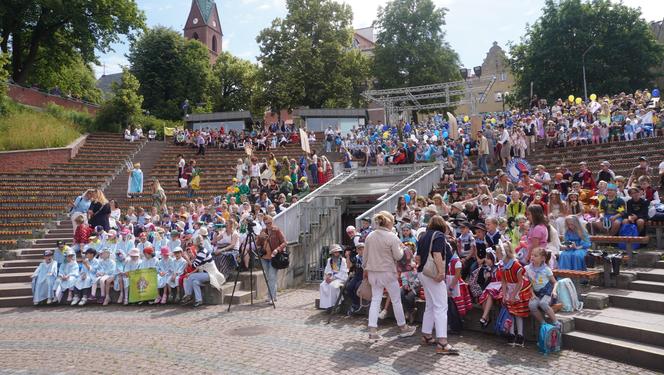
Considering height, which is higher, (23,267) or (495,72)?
(495,72)

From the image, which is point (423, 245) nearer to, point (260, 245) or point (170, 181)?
point (260, 245)

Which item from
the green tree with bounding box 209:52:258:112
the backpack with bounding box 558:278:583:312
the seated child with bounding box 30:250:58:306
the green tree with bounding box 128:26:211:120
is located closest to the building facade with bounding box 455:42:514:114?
the green tree with bounding box 209:52:258:112

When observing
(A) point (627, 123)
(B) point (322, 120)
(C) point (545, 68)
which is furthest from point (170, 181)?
(C) point (545, 68)

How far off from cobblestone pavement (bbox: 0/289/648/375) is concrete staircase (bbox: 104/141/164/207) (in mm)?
11910

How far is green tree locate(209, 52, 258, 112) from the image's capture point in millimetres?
62372

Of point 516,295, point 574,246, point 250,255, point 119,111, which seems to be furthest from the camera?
point 119,111

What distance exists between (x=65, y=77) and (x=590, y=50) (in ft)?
144

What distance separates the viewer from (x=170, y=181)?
2450cm

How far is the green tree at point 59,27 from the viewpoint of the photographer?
116 ft

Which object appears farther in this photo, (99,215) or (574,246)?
(99,215)

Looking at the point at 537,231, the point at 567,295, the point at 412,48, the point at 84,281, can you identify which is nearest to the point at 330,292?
the point at 537,231

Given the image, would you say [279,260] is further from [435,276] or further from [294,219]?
[435,276]

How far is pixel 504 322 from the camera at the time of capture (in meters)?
7.43

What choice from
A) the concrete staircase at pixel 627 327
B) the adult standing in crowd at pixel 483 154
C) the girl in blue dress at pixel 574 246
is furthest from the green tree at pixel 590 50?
the concrete staircase at pixel 627 327
